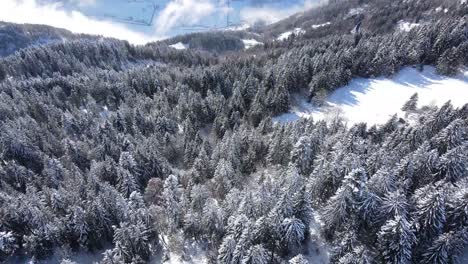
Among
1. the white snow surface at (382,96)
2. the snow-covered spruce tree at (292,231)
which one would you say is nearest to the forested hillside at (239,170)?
the snow-covered spruce tree at (292,231)

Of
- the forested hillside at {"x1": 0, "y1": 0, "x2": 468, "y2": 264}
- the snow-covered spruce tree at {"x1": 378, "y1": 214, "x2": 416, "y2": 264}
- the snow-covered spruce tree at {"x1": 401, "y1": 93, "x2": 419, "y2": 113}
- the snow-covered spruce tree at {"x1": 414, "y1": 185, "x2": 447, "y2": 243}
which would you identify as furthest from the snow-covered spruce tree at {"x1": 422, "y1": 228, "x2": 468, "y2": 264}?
the snow-covered spruce tree at {"x1": 401, "y1": 93, "x2": 419, "y2": 113}

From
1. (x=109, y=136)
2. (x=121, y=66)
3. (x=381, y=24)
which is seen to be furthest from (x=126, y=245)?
(x=381, y=24)

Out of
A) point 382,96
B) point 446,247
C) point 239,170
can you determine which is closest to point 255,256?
point 446,247

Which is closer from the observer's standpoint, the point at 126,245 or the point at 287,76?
the point at 126,245

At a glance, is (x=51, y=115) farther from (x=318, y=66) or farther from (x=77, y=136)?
(x=318, y=66)

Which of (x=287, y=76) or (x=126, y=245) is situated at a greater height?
(x=287, y=76)

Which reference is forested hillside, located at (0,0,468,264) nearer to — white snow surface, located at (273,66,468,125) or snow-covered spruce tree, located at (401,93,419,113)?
snow-covered spruce tree, located at (401,93,419,113)

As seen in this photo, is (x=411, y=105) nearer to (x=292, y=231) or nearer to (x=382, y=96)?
(x=382, y=96)

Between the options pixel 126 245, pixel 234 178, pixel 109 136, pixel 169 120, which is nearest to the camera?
pixel 126 245
